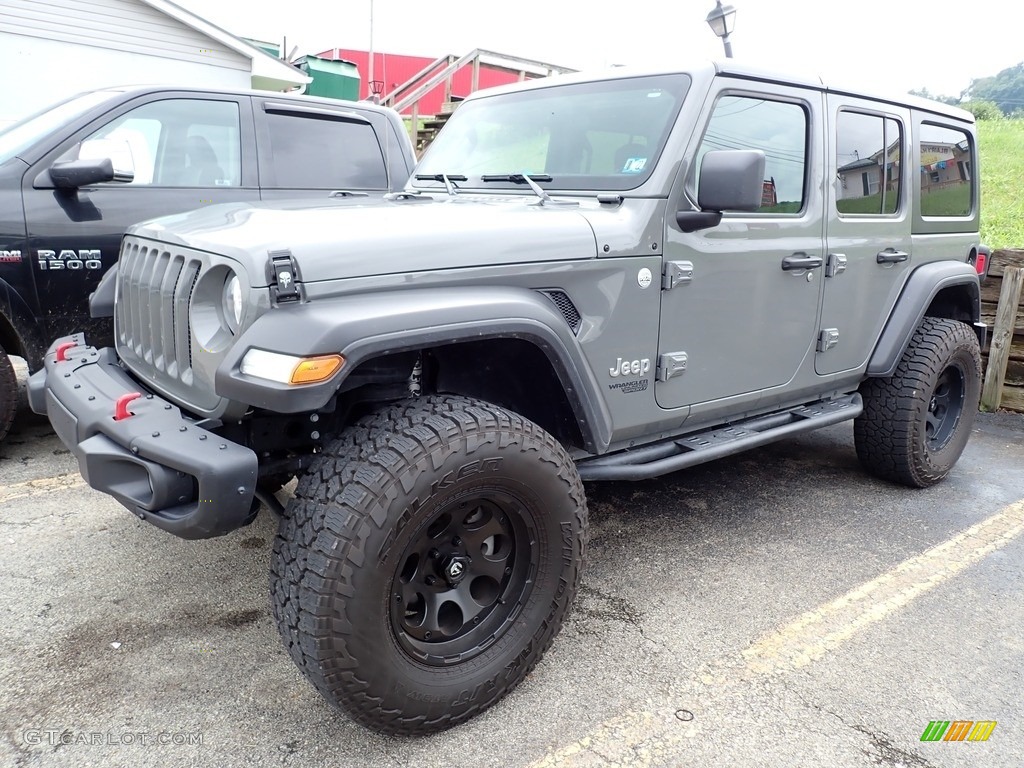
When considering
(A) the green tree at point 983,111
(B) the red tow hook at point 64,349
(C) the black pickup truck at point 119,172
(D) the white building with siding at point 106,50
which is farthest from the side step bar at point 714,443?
(A) the green tree at point 983,111

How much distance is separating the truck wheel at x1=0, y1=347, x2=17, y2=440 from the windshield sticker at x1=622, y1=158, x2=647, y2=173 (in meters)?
3.17

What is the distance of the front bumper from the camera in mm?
1911

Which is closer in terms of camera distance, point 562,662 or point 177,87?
point 562,662

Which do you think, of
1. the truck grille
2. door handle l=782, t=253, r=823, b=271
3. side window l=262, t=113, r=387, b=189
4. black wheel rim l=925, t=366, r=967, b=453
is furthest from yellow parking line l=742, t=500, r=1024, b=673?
side window l=262, t=113, r=387, b=189

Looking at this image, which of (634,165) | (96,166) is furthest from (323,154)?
(634,165)

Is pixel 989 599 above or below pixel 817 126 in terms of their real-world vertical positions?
below

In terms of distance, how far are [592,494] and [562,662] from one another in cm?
153

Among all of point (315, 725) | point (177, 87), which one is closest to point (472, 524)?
point (315, 725)

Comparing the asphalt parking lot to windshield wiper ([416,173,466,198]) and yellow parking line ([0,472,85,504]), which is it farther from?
windshield wiper ([416,173,466,198])

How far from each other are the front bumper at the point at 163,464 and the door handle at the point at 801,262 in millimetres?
2306

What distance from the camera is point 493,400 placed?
2752 mm

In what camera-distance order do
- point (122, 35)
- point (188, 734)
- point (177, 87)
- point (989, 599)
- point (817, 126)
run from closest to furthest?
point (188, 734)
point (989, 599)
point (817, 126)
point (177, 87)
point (122, 35)

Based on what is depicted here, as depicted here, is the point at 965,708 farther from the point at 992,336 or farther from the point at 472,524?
the point at 992,336

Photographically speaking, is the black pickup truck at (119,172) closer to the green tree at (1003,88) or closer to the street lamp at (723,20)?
the street lamp at (723,20)
